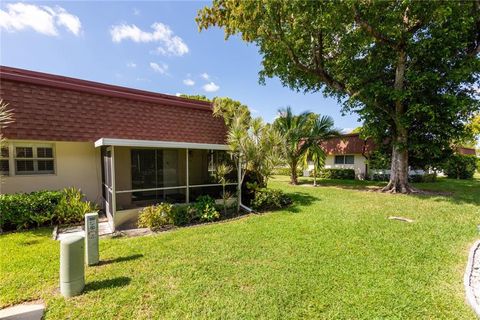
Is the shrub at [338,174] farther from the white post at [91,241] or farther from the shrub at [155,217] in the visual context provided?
the white post at [91,241]

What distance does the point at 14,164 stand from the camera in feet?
24.6

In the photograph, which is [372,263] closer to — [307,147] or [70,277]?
[70,277]

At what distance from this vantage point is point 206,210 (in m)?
7.72

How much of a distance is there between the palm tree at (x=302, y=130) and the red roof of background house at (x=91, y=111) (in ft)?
→ 20.6

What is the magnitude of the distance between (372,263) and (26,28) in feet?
38.7

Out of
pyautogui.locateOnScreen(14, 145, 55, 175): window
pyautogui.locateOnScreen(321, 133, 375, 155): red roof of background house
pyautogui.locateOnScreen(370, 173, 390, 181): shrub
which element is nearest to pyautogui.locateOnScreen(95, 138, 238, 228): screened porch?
pyautogui.locateOnScreen(14, 145, 55, 175): window

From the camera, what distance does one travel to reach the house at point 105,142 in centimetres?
705

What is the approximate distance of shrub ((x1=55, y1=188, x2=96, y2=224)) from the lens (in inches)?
268

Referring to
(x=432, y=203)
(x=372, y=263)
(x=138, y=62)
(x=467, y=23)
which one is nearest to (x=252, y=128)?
(x=372, y=263)

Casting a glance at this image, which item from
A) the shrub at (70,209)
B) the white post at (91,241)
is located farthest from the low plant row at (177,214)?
the white post at (91,241)

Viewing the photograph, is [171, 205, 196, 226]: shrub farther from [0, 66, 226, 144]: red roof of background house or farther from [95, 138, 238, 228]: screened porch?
[0, 66, 226, 144]: red roof of background house

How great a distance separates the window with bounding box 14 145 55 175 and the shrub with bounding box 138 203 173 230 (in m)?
4.20

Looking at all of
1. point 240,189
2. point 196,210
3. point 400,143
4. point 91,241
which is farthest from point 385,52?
point 91,241

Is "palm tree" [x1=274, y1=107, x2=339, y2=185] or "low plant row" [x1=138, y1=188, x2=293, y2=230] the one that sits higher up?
"palm tree" [x1=274, y1=107, x2=339, y2=185]
